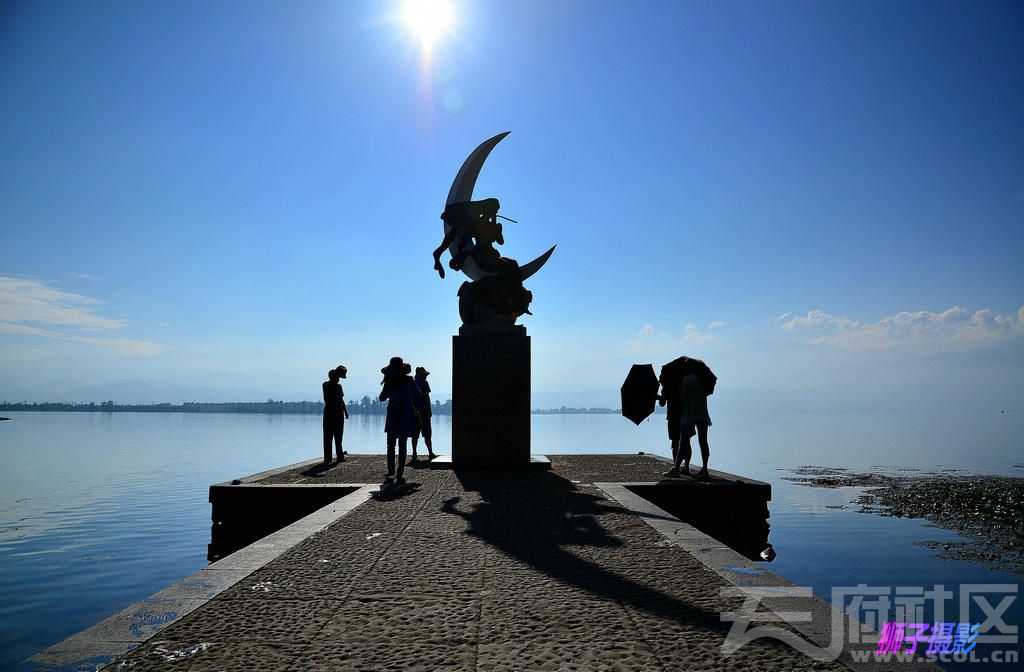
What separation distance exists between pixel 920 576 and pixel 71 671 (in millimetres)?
14074

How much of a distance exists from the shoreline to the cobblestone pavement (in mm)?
10762

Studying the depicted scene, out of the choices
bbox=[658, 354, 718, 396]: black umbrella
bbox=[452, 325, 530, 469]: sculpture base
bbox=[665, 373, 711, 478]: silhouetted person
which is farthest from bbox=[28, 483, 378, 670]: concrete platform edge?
bbox=[658, 354, 718, 396]: black umbrella

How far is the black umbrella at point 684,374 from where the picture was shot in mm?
13574

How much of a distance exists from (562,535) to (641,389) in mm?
8279

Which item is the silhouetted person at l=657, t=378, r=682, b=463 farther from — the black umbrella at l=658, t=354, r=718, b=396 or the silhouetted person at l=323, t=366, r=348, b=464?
the silhouetted person at l=323, t=366, r=348, b=464

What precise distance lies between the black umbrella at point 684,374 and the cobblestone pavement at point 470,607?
6.55m

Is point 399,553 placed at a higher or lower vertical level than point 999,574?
higher

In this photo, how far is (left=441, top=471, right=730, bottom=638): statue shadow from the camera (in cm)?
443

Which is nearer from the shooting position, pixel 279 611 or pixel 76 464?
pixel 279 611

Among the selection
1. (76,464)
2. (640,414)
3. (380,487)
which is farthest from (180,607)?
(76,464)

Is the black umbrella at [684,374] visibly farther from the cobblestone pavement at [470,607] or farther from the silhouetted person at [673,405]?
the cobblestone pavement at [470,607]

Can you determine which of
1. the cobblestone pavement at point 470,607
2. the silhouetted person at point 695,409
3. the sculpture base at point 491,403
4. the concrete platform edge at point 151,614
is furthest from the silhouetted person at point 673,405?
the concrete platform edge at point 151,614

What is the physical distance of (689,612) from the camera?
4.23m

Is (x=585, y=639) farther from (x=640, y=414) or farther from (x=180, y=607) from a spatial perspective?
(x=640, y=414)
